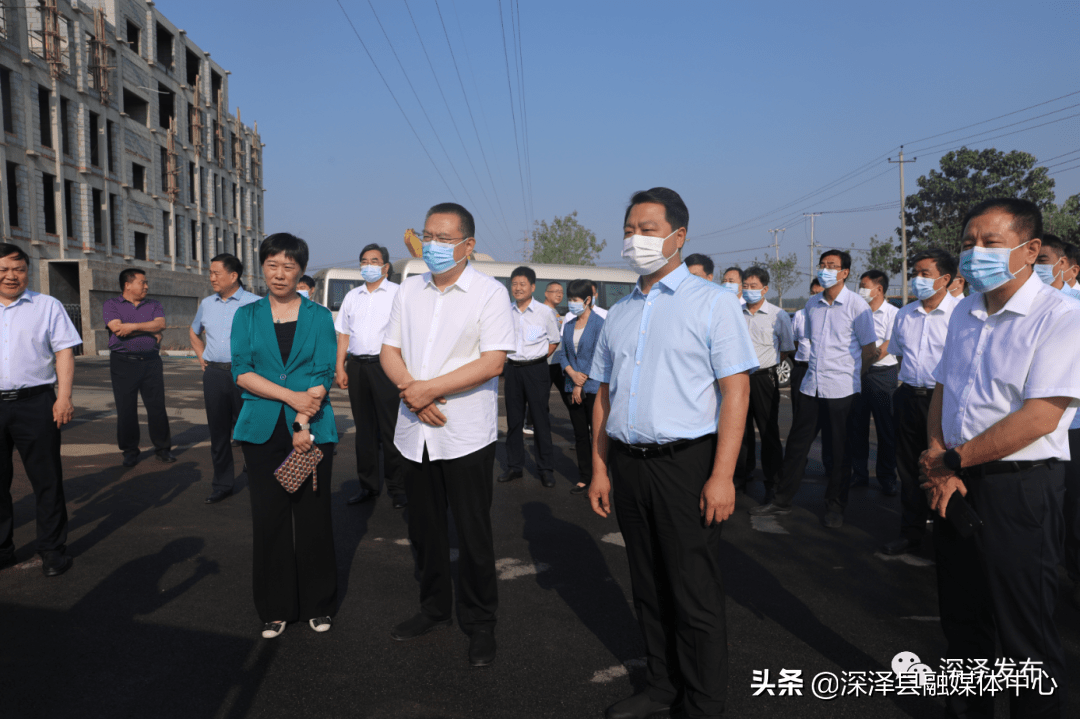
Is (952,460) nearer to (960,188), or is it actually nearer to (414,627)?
(414,627)

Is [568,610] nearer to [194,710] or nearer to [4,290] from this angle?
[194,710]

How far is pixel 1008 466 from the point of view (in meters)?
2.39

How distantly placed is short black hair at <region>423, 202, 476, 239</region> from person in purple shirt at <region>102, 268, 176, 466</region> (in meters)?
5.16

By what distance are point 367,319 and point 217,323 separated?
1.39 meters

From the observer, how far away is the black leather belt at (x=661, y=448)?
8.72ft

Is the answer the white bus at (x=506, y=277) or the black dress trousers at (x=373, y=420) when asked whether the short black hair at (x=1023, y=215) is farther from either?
the white bus at (x=506, y=277)

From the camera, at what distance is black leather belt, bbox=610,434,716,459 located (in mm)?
2658

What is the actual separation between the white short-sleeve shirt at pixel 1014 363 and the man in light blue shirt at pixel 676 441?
79 cm

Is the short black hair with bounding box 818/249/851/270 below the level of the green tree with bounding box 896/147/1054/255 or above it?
below

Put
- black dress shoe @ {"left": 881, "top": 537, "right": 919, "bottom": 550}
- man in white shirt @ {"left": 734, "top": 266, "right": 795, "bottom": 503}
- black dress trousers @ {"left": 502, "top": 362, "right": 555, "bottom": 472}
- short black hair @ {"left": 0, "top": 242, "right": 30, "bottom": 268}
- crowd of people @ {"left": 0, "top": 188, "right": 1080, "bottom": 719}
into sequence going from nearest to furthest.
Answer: crowd of people @ {"left": 0, "top": 188, "right": 1080, "bottom": 719}, short black hair @ {"left": 0, "top": 242, "right": 30, "bottom": 268}, black dress shoe @ {"left": 881, "top": 537, "right": 919, "bottom": 550}, man in white shirt @ {"left": 734, "top": 266, "right": 795, "bottom": 503}, black dress trousers @ {"left": 502, "top": 362, "right": 555, "bottom": 472}

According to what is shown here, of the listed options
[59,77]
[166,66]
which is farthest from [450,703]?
[166,66]

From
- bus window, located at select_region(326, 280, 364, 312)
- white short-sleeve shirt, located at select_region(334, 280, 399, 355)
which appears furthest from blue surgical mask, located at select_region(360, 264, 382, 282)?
bus window, located at select_region(326, 280, 364, 312)

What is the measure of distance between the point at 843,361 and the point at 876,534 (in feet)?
4.45

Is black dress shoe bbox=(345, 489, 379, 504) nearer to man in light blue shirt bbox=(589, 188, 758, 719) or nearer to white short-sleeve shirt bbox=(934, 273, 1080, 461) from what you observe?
man in light blue shirt bbox=(589, 188, 758, 719)
